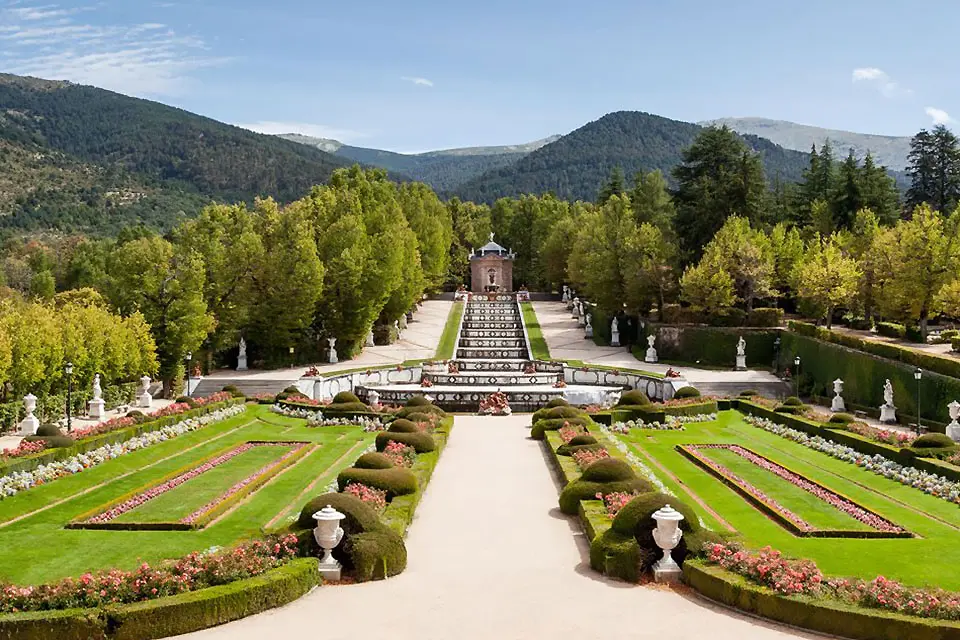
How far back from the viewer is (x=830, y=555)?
15.9 meters

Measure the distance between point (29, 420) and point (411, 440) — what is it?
15.8 meters

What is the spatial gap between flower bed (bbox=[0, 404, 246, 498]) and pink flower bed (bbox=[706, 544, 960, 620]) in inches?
623

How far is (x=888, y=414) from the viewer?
3569cm

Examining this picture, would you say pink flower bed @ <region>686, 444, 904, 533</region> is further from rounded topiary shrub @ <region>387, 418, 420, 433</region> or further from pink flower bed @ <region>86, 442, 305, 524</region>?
pink flower bed @ <region>86, 442, 305, 524</region>

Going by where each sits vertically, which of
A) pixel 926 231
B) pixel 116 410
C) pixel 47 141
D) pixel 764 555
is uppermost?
pixel 47 141

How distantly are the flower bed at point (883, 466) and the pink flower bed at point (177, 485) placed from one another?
15.6 metres

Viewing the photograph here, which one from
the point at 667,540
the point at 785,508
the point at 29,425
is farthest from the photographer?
the point at 29,425

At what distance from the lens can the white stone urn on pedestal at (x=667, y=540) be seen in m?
14.7

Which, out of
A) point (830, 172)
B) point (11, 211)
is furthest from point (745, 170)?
point (11, 211)

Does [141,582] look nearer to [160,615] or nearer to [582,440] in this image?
[160,615]

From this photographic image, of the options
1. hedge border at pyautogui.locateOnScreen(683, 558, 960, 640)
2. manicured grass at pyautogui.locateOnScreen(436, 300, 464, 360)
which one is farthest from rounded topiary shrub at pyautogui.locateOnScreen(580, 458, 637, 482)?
manicured grass at pyautogui.locateOnScreen(436, 300, 464, 360)

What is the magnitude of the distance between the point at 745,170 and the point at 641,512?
53346 mm

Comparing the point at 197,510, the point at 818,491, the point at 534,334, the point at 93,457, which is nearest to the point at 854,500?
the point at 818,491

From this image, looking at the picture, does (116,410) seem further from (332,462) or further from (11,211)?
(11,211)
